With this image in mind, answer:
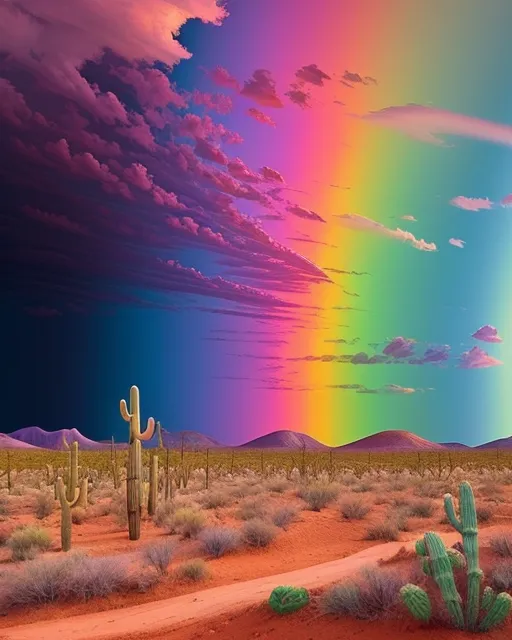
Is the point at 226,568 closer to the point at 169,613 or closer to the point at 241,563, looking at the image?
the point at 241,563

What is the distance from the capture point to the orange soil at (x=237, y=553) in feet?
38.1

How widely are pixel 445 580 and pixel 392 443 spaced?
15106 centimetres

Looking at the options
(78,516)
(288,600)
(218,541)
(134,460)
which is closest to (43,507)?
(78,516)

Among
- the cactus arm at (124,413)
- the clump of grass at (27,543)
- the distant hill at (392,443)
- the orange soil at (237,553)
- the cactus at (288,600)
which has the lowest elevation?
the distant hill at (392,443)

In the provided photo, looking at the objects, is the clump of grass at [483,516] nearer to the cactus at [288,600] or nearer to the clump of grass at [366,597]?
the clump of grass at [366,597]

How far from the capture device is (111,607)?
37.7 ft

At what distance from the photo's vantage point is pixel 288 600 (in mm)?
8812

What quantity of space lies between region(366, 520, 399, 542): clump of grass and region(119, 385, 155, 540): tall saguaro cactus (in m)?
6.04

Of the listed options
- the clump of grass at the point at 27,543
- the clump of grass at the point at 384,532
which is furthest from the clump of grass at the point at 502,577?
Result: the clump of grass at the point at 27,543

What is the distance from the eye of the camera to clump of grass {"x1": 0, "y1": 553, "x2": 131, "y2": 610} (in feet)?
38.2

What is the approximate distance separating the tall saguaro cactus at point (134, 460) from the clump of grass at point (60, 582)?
5144 mm

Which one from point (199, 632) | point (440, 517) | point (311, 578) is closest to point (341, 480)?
point (440, 517)

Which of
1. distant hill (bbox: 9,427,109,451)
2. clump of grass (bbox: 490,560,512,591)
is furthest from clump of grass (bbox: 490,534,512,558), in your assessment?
distant hill (bbox: 9,427,109,451)

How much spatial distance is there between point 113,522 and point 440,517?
9.94 metres
